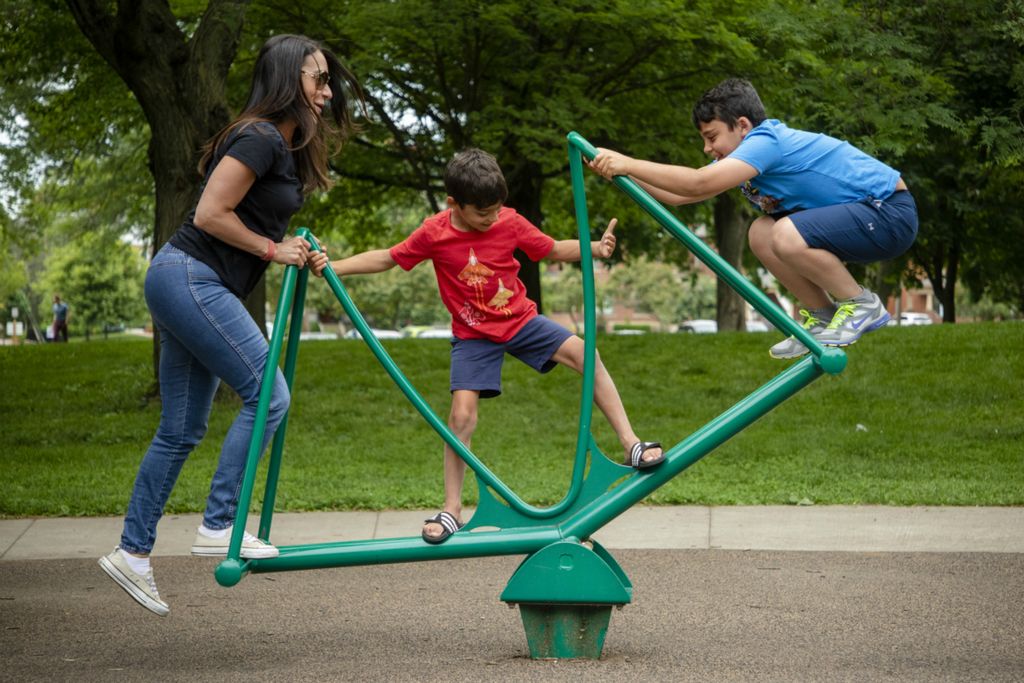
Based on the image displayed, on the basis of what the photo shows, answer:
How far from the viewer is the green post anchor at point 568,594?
3717 millimetres

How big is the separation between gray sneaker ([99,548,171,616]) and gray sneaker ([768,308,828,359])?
2.07 metres

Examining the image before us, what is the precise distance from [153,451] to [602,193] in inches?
596

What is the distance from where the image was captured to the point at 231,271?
150 inches

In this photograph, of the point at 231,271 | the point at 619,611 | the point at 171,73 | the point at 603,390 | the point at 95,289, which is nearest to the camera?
the point at 231,271

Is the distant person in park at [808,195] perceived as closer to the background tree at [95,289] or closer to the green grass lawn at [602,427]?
the green grass lawn at [602,427]

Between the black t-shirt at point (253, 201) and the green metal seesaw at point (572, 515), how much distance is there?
0.47ft

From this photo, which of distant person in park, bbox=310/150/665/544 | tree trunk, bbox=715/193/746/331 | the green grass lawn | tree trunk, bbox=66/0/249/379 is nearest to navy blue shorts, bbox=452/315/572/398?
distant person in park, bbox=310/150/665/544

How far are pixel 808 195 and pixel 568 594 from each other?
4.73ft

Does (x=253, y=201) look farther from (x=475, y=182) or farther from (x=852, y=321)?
(x=852, y=321)

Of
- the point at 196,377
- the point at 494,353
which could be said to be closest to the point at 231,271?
the point at 196,377

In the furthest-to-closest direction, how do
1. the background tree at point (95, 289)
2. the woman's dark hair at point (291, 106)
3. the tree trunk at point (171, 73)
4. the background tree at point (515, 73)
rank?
the background tree at point (95, 289) → the background tree at point (515, 73) → the tree trunk at point (171, 73) → the woman's dark hair at point (291, 106)

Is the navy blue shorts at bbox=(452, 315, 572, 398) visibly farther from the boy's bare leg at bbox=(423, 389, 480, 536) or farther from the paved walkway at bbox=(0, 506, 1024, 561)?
the paved walkway at bbox=(0, 506, 1024, 561)

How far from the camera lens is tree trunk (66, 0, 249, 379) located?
10.4m

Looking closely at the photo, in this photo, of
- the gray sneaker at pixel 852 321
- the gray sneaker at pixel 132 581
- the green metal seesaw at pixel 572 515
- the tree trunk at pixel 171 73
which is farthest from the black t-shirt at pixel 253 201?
the tree trunk at pixel 171 73
